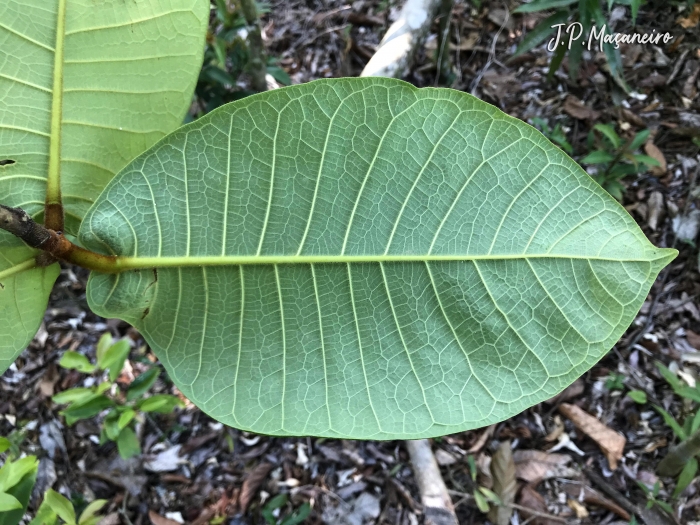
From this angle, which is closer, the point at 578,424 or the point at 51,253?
the point at 51,253

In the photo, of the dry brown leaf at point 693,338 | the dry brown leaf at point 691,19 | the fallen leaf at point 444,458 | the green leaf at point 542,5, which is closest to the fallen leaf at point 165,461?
the fallen leaf at point 444,458

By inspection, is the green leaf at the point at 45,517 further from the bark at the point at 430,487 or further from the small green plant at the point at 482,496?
the small green plant at the point at 482,496

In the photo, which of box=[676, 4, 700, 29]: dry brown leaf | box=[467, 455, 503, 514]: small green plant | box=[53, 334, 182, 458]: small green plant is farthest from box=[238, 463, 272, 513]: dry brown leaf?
box=[676, 4, 700, 29]: dry brown leaf

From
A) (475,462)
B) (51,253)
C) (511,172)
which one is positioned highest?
(511,172)

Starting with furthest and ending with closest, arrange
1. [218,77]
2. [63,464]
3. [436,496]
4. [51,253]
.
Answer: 1. [63,464]
2. [218,77]
3. [436,496]
4. [51,253]

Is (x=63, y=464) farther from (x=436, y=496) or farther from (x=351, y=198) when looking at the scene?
(x=351, y=198)

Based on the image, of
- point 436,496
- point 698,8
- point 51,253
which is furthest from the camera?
point 698,8

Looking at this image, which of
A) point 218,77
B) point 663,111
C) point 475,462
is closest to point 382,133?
point 218,77
